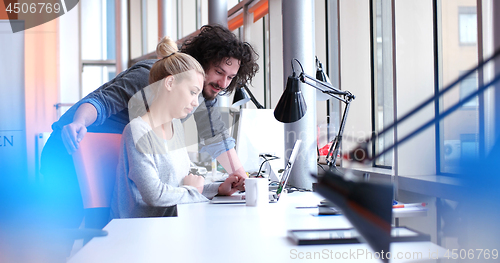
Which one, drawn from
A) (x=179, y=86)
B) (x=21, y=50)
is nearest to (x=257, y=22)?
(x=179, y=86)

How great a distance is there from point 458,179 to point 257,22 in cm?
420

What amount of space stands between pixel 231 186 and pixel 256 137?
0.81 metres

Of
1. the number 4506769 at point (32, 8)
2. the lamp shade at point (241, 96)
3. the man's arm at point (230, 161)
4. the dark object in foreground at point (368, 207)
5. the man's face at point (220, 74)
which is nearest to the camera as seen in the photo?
the dark object in foreground at point (368, 207)

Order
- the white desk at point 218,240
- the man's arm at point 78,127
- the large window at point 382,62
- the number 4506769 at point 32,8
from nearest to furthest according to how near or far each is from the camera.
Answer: the white desk at point 218,240 → the man's arm at point 78,127 → the large window at point 382,62 → the number 4506769 at point 32,8

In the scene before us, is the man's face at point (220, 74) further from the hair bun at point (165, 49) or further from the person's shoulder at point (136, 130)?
the person's shoulder at point (136, 130)

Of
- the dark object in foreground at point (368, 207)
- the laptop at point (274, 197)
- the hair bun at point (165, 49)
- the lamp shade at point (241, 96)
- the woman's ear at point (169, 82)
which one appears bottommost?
the laptop at point (274, 197)

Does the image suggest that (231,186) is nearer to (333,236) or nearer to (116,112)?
(116,112)

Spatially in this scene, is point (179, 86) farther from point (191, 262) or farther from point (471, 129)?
point (471, 129)

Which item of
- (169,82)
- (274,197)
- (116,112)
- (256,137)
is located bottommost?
(274,197)

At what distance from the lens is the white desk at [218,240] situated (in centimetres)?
69

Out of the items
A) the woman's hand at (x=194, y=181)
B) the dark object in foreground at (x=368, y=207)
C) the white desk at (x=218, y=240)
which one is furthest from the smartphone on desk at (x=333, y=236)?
the woman's hand at (x=194, y=181)

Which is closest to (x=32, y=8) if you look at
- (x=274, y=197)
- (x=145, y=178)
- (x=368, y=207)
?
(x=145, y=178)

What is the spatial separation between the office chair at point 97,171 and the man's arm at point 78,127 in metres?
0.09

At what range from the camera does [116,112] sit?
155 cm
